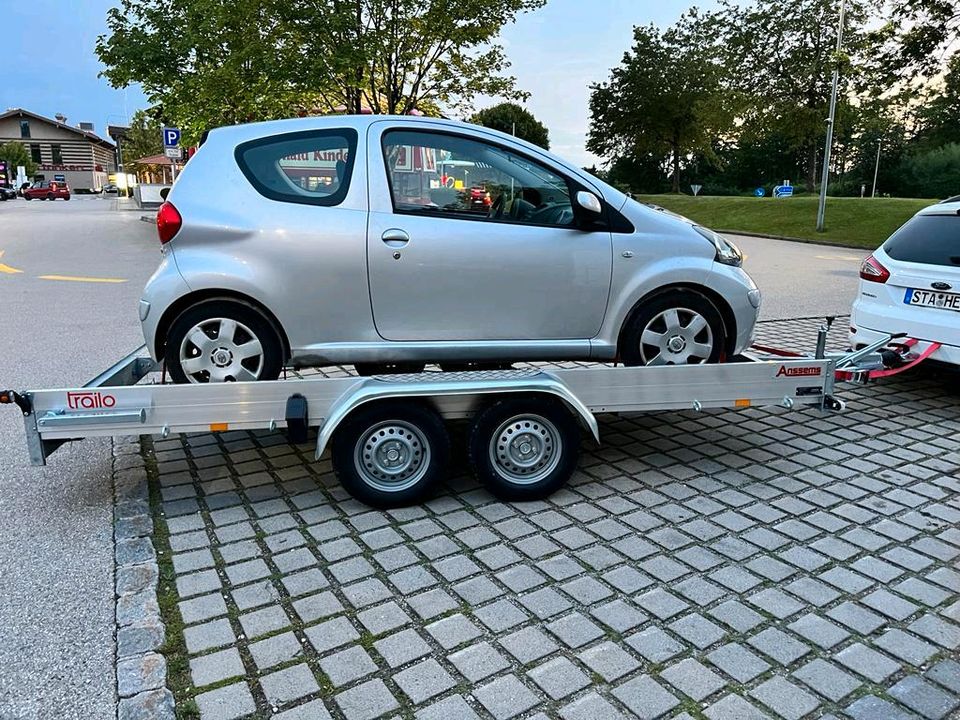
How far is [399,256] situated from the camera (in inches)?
167

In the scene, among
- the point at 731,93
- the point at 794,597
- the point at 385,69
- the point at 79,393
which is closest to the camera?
the point at 794,597

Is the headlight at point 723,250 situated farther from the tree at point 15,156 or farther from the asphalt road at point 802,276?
the tree at point 15,156

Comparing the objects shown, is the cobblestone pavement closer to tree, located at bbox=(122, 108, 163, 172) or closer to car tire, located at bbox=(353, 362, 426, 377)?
car tire, located at bbox=(353, 362, 426, 377)

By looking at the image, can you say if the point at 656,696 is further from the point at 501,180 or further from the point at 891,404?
the point at 891,404

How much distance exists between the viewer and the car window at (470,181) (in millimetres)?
4328

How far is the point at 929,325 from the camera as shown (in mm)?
5613

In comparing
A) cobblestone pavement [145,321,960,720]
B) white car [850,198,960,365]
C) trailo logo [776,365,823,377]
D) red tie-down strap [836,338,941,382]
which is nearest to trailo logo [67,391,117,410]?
cobblestone pavement [145,321,960,720]

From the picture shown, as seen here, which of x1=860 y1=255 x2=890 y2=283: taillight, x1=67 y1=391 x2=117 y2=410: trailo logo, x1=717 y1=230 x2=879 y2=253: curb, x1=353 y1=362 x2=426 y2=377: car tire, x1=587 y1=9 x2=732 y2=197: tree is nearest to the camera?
x1=67 y1=391 x2=117 y2=410: trailo logo

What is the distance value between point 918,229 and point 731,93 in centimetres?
3450

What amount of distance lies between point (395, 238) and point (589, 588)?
7.15 feet

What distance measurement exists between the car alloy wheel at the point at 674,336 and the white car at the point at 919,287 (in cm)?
215

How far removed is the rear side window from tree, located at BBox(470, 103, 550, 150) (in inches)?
2379

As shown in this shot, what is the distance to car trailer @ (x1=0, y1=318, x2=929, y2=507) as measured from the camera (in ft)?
12.3

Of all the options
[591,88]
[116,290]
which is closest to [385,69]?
[116,290]
